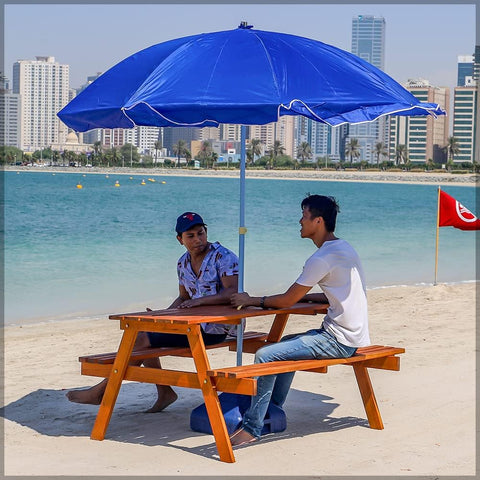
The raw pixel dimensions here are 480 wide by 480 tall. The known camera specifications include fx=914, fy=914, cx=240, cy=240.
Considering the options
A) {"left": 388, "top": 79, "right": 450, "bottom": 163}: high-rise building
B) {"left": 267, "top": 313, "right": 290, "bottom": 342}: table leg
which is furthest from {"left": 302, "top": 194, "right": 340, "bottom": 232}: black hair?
{"left": 388, "top": 79, "right": 450, "bottom": 163}: high-rise building

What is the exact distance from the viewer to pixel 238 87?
4.23m

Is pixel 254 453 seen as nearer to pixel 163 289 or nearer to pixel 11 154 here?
pixel 163 289

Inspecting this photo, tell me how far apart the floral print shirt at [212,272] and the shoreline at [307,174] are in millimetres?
118690

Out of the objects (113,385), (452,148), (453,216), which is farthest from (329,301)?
(452,148)

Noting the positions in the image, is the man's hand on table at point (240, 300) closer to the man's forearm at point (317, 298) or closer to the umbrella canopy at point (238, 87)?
the man's forearm at point (317, 298)

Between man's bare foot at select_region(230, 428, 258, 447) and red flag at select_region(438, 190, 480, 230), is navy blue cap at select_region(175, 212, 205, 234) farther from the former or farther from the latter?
red flag at select_region(438, 190, 480, 230)

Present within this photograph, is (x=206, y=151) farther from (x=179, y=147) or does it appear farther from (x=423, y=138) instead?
(x=423, y=138)

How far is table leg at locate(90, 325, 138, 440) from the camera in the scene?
15.5 ft

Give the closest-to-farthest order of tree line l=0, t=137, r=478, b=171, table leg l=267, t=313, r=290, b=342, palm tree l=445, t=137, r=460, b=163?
1. table leg l=267, t=313, r=290, b=342
2. tree line l=0, t=137, r=478, b=171
3. palm tree l=445, t=137, r=460, b=163

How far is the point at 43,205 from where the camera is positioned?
4556cm

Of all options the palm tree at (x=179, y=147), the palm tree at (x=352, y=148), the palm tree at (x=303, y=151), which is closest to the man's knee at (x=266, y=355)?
the palm tree at (x=179, y=147)

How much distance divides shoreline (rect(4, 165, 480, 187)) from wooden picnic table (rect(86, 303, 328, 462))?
119 metres

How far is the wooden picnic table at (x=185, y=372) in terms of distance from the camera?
443cm

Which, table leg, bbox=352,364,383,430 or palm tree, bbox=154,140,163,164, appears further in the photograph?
palm tree, bbox=154,140,163,164
